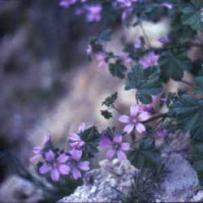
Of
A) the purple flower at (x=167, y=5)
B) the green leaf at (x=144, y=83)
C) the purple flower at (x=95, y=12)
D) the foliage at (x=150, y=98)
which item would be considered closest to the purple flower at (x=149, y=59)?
the foliage at (x=150, y=98)

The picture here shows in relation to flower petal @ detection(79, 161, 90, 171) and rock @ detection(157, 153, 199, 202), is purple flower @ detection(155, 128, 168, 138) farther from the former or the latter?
flower petal @ detection(79, 161, 90, 171)

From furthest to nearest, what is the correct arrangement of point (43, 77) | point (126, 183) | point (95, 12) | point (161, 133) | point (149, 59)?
1. point (43, 77)
2. point (95, 12)
3. point (149, 59)
4. point (126, 183)
5. point (161, 133)

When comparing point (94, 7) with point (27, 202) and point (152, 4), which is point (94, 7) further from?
point (27, 202)

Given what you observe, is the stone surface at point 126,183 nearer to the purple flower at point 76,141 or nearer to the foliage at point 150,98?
the foliage at point 150,98

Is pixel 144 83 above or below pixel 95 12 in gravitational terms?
above

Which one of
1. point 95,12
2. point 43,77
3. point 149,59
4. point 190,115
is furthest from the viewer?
point 43,77

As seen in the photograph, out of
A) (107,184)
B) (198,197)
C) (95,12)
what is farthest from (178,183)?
(95,12)

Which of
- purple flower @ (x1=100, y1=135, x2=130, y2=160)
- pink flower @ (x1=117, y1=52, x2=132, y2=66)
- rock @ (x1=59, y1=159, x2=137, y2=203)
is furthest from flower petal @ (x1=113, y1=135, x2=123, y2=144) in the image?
pink flower @ (x1=117, y1=52, x2=132, y2=66)

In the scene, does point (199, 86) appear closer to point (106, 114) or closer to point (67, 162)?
point (106, 114)
